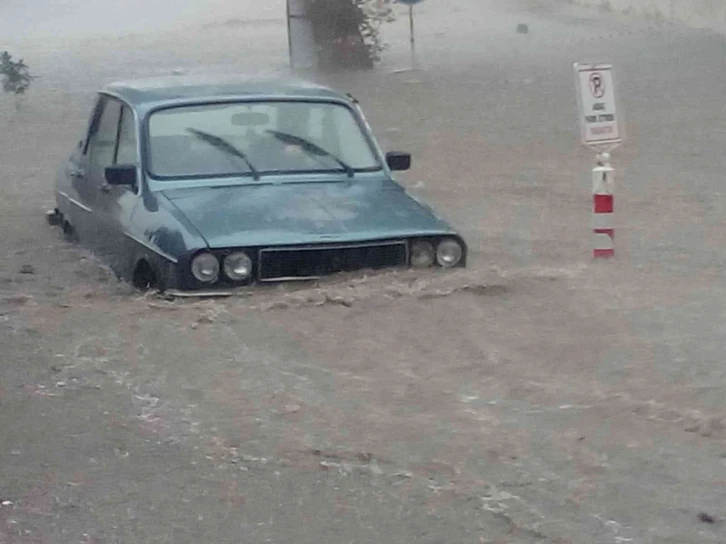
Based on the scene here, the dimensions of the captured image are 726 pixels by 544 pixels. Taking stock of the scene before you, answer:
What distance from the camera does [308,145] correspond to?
30.8ft

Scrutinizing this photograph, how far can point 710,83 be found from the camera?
24109mm

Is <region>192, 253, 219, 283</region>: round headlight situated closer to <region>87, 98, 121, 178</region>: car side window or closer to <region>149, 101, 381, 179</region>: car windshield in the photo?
<region>149, 101, 381, 179</region>: car windshield

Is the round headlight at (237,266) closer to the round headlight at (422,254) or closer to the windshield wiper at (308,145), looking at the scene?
the round headlight at (422,254)

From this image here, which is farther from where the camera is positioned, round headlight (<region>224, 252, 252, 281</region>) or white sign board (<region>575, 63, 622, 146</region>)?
white sign board (<region>575, 63, 622, 146</region>)

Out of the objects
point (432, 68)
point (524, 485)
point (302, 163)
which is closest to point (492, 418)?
point (524, 485)

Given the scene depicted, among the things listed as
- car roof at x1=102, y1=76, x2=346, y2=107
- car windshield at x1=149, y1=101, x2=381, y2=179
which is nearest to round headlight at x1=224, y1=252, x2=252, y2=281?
car windshield at x1=149, y1=101, x2=381, y2=179

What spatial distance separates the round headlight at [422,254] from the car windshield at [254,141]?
101cm

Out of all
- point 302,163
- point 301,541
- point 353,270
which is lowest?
point 301,541

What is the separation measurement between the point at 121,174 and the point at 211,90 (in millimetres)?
990

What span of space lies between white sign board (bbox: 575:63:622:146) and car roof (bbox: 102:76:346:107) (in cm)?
154

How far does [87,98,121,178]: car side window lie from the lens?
9.96 meters

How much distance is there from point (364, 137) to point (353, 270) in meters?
1.50

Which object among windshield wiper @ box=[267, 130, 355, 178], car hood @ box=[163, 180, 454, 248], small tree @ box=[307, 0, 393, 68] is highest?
small tree @ box=[307, 0, 393, 68]

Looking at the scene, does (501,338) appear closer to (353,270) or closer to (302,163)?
(353,270)
